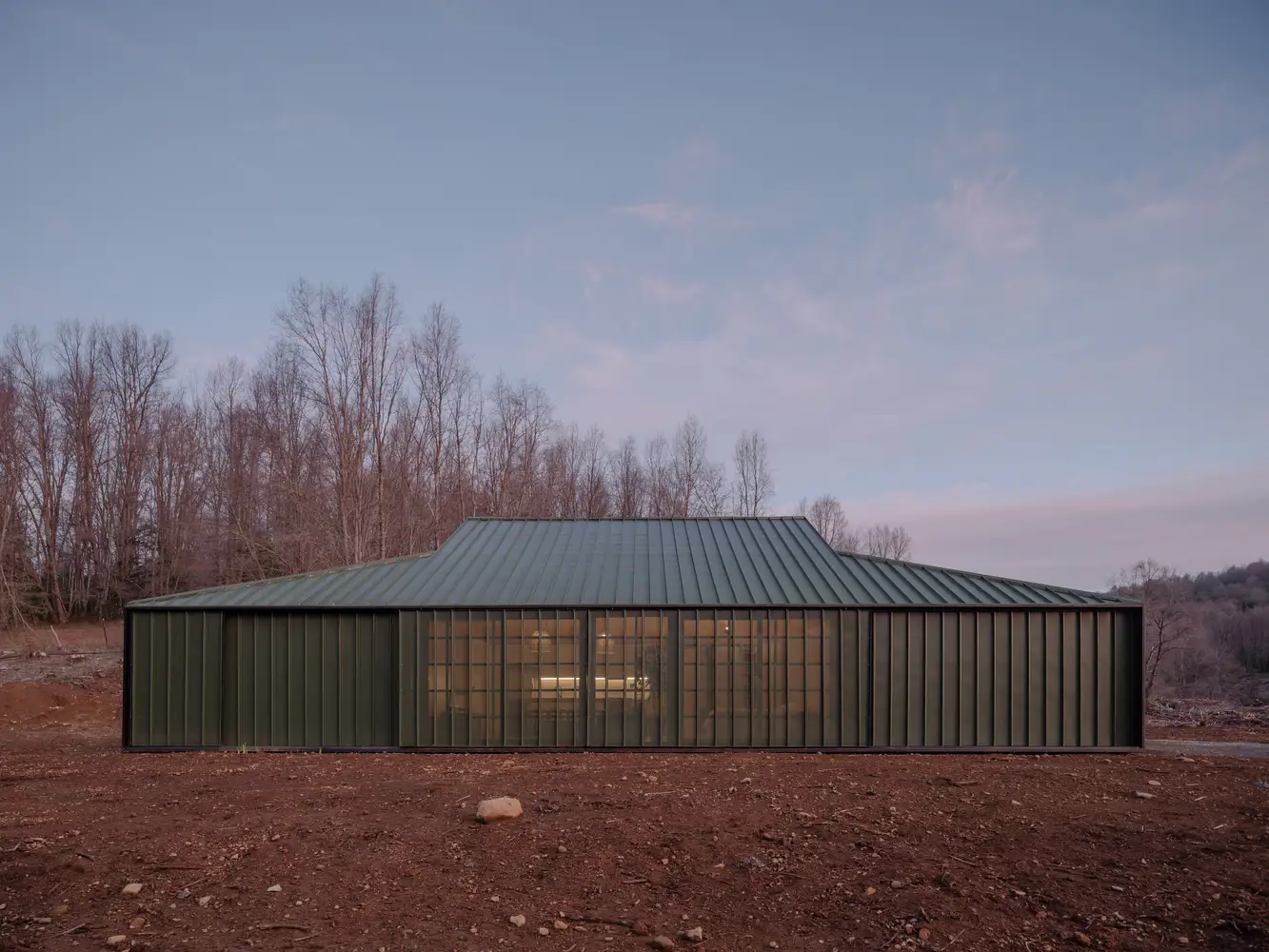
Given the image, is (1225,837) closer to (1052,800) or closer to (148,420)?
(1052,800)

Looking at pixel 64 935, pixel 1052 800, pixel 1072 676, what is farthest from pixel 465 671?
pixel 1072 676

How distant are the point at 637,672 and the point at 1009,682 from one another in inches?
236

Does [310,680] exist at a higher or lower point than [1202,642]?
higher

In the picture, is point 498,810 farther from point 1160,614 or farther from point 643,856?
point 1160,614

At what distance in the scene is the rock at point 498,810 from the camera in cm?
836

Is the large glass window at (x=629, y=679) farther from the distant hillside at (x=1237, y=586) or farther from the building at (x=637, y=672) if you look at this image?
the distant hillside at (x=1237, y=586)

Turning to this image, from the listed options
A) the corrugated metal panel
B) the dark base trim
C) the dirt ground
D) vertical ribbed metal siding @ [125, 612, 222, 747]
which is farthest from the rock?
vertical ribbed metal siding @ [125, 612, 222, 747]

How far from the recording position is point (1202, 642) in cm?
4775

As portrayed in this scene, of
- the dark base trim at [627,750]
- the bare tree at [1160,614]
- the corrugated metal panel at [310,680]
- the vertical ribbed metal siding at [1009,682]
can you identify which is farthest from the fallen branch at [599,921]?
the bare tree at [1160,614]

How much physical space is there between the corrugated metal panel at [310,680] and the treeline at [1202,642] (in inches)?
1102

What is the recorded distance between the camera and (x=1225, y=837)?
25.7 ft

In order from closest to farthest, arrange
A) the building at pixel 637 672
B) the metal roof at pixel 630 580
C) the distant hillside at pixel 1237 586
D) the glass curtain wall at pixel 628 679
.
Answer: the building at pixel 637 672
the glass curtain wall at pixel 628 679
the metal roof at pixel 630 580
the distant hillside at pixel 1237 586

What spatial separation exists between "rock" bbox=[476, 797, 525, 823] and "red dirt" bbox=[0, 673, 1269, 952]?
172mm

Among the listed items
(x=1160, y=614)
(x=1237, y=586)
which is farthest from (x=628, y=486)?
(x=1237, y=586)
